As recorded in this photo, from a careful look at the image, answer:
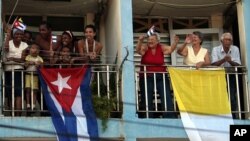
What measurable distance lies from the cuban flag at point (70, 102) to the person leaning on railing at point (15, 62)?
0.44 meters

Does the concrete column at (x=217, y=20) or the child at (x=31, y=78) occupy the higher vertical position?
the concrete column at (x=217, y=20)

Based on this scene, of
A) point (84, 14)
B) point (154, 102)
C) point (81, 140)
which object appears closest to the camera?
point (81, 140)

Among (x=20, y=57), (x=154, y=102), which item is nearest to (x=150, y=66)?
(x=154, y=102)

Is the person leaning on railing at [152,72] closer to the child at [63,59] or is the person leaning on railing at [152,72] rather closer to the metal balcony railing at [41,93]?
the metal balcony railing at [41,93]

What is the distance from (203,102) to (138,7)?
3178 mm

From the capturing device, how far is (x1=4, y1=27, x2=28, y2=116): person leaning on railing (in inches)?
485

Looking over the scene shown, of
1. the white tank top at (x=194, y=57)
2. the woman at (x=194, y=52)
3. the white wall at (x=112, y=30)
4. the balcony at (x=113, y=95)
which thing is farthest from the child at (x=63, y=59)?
the white tank top at (x=194, y=57)

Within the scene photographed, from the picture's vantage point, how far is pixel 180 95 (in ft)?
41.2

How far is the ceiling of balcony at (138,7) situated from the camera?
1440 centimetres

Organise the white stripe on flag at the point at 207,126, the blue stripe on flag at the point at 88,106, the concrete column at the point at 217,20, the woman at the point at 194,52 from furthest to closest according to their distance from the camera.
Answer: the concrete column at the point at 217,20, the woman at the point at 194,52, the white stripe on flag at the point at 207,126, the blue stripe on flag at the point at 88,106

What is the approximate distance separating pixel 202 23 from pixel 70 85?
4373mm

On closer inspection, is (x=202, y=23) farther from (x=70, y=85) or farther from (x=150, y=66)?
(x=70, y=85)

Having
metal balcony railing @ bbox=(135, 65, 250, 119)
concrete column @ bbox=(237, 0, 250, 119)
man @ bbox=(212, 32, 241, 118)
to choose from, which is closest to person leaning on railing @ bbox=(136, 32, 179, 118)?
metal balcony railing @ bbox=(135, 65, 250, 119)

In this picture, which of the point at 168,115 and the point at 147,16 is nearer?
the point at 168,115
